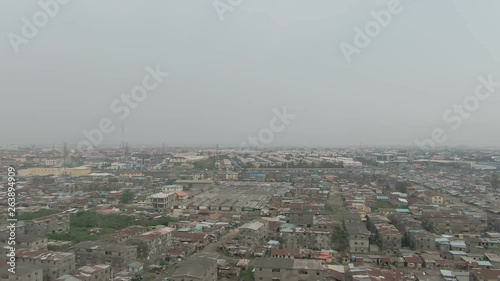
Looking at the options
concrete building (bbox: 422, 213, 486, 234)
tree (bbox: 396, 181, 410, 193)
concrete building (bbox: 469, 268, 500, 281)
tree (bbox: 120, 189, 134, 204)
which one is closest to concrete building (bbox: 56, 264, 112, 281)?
concrete building (bbox: 469, 268, 500, 281)

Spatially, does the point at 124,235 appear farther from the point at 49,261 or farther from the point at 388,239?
the point at 388,239

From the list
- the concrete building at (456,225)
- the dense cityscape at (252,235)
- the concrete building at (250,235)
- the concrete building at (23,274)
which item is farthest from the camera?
the concrete building at (456,225)

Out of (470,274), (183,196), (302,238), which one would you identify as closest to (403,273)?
(470,274)

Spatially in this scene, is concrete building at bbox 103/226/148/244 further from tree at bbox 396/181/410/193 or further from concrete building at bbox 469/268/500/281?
tree at bbox 396/181/410/193

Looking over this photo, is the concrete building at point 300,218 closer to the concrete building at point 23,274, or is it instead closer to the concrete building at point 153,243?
the concrete building at point 153,243

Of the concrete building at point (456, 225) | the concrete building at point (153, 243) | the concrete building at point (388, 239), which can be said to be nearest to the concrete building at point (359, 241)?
the concrete building at point (388, 239)

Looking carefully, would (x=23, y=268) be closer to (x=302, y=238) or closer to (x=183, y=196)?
(x=302, y=238)
